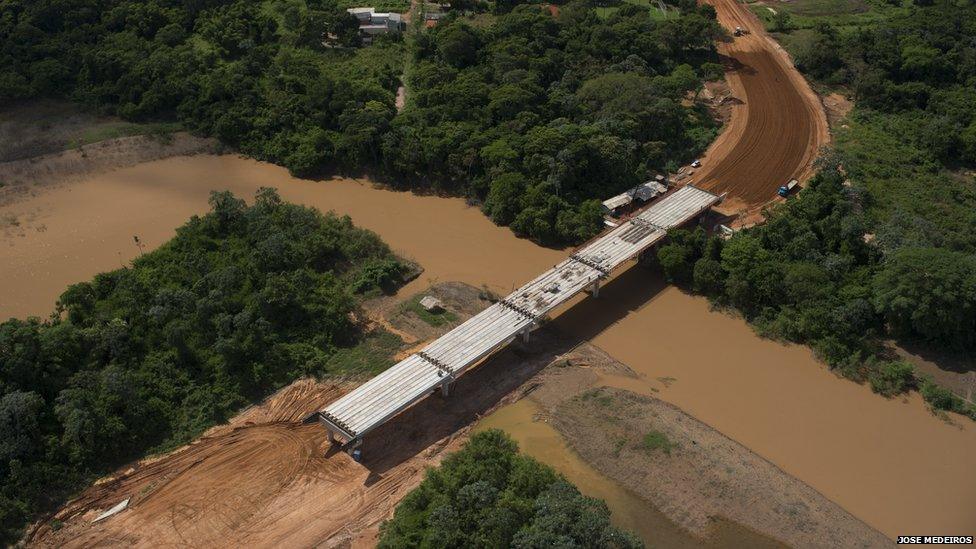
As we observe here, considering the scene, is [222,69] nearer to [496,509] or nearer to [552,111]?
[552,111]

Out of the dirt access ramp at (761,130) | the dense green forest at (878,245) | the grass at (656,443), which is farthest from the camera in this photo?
the dirt access ramp at (761,130)

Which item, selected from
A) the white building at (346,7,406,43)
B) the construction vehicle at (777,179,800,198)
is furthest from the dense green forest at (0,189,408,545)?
the white building at (346,7,406,43)

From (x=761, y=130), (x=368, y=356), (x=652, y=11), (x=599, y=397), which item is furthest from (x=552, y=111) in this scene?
(x=652, y=11)

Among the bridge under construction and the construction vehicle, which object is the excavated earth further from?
the construction vehicle

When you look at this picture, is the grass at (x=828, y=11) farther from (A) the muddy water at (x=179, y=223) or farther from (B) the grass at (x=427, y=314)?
(B) the grass at (x=427, y=314)

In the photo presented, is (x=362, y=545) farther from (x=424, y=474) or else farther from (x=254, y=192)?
(x=254, y=192)

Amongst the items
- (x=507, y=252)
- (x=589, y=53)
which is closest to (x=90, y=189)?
(x=507, y=252)

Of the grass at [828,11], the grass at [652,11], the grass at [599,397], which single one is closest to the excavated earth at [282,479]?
the grass at [599,397]
